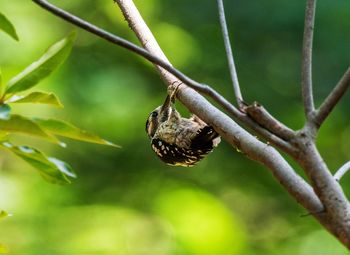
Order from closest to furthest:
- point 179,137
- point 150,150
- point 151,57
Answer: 1. point 151,57
2. point 179,137
3. point 150,150

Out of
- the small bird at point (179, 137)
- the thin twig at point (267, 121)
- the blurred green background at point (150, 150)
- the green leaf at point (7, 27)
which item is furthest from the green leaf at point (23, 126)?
the blurred green background at point (150, 150)

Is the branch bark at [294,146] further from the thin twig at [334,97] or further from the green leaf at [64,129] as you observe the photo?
the green leaf at [64,129]

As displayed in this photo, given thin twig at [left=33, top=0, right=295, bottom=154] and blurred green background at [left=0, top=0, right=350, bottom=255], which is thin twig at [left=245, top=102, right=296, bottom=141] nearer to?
thin twig at [left=33, top=0, right=295, bottom=154]

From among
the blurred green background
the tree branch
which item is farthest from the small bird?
the blurred green background

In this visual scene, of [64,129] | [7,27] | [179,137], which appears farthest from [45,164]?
[179,137]

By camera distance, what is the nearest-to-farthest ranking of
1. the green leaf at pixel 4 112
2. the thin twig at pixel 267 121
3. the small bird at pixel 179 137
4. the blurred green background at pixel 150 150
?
the green leaf at pixel 4 112 → the thin twig at pixel 267 121 → the small bird at pixel 179 137 → the blurred green background at pixel 150 150

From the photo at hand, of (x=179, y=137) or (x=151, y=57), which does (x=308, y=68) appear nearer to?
(x=151, y=57)

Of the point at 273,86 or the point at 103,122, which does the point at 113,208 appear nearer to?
the point at 103,122
